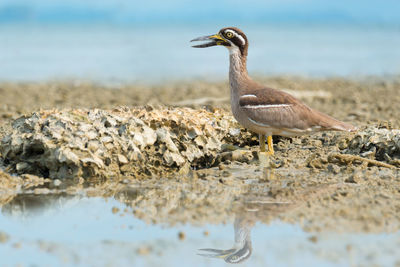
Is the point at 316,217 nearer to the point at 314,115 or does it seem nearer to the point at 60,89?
the point at 314,115

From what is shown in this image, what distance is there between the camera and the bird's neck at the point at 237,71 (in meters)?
7.60

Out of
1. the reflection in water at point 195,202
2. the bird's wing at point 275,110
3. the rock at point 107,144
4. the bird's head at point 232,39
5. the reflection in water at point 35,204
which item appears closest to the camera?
the reflection in water at point 195,202

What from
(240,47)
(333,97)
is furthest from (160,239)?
(333,97)

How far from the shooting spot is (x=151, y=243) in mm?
4465

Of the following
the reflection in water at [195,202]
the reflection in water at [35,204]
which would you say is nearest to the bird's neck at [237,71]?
the reflection in water at [195,202]

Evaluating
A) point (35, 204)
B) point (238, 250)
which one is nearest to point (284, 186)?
point (238, 250)

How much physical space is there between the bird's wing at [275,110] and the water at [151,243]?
2178 millimetres

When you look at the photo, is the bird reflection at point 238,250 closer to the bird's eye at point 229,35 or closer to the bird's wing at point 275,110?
the bird's wing at point 275,110

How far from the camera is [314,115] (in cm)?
726

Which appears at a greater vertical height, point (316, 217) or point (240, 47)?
point (240, 47)

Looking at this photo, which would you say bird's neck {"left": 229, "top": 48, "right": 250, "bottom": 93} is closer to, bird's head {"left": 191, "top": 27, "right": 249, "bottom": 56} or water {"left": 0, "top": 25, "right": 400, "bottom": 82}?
→ bird's head {"left": 191, "top": 27, "right": 249, "bottom": 56}

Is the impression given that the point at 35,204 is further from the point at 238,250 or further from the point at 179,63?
the point at 179,63

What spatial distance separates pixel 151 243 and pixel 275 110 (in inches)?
126

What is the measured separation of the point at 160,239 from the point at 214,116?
3.39 metres
